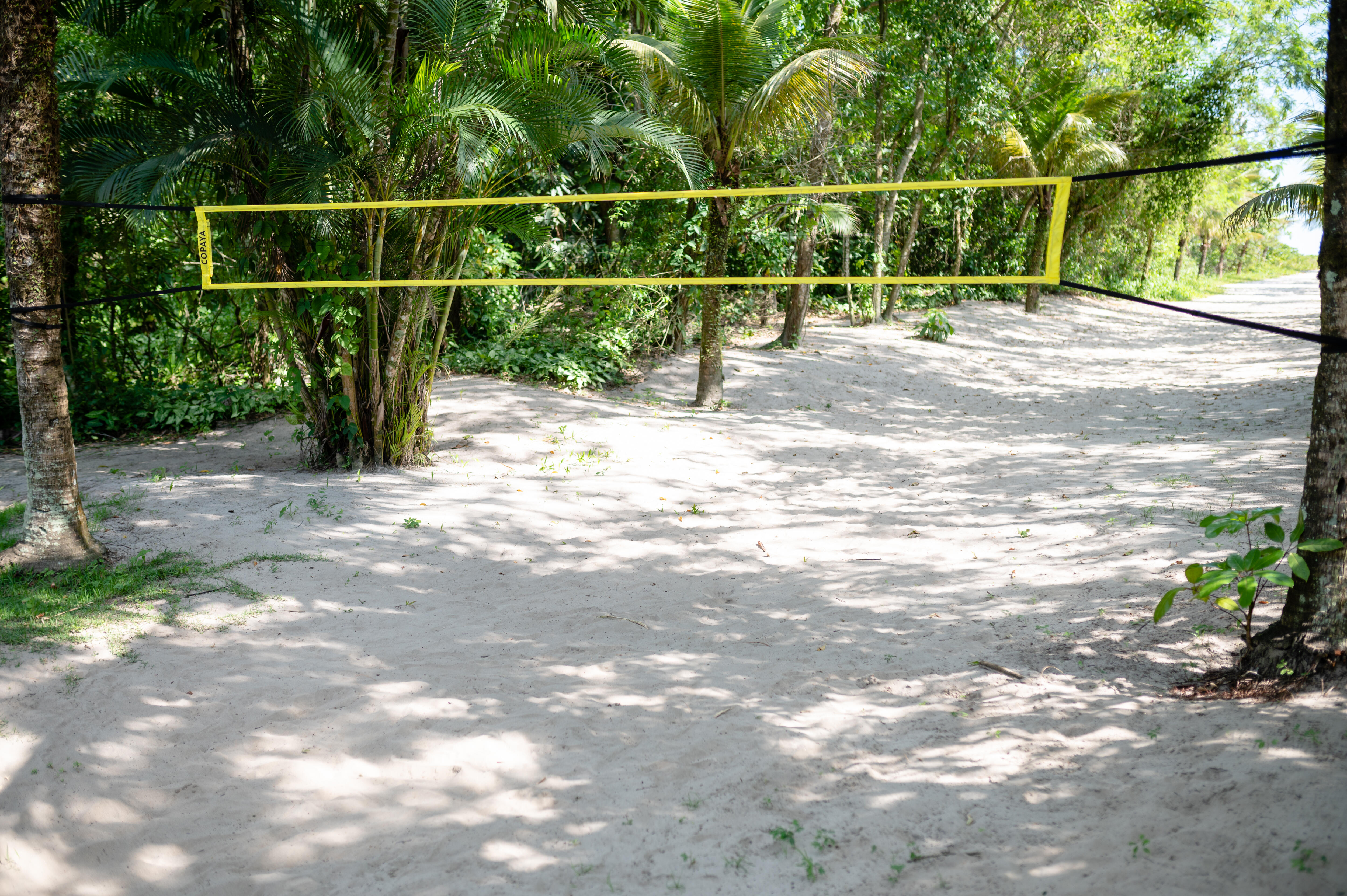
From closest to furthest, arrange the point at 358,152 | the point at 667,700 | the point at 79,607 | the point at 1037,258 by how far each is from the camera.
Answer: the point at 667,700
the point at 79,607
the point at 358,152
the point at 1037,258

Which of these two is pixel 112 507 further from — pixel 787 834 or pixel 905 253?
pixel 905 253

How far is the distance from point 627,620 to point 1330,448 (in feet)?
10.3

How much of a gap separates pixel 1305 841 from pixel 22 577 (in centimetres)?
564

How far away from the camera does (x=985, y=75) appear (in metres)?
13.4

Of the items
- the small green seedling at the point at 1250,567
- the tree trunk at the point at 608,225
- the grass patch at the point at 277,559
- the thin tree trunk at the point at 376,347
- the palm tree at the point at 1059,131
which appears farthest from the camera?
the palm tree at the point at 1059,131

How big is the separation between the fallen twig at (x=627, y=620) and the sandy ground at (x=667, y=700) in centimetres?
8

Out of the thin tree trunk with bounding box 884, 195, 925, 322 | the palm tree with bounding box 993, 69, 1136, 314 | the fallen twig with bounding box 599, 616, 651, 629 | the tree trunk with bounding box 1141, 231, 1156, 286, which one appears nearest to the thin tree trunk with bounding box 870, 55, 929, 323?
the thin tree trunk with bounding box 884, 195, 925, 322

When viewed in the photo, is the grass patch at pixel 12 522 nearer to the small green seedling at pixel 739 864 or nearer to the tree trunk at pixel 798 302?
the small green seedling at pixel 739 864

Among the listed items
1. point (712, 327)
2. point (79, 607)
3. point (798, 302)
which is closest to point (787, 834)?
point (79, 607)

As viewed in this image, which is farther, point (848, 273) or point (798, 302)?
point (848, 273)

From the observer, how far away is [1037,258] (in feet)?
66.8

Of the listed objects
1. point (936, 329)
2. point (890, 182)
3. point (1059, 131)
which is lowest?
point (936, 329)

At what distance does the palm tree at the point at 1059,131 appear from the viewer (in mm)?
16688

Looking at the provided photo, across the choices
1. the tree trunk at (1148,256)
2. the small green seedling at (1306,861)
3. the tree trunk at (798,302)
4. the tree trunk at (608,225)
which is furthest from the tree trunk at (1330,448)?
the tree trunk at (1148,256)
